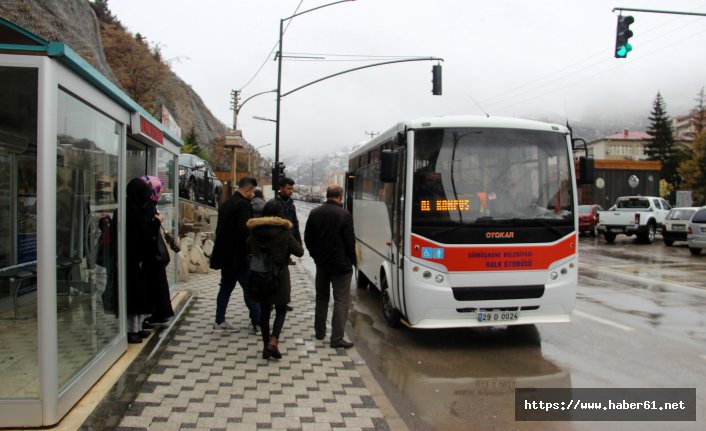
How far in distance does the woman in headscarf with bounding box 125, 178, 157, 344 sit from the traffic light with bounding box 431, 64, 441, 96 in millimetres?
13291

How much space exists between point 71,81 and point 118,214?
173 centimetres

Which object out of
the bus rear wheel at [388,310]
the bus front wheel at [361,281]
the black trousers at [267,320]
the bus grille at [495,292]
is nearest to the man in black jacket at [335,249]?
the black trousers at [267,320]

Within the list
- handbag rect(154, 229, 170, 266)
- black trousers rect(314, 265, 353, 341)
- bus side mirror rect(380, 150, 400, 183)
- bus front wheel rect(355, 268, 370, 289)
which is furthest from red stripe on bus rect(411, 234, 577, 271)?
bus front wheel rect(355, 268, 370, 289)

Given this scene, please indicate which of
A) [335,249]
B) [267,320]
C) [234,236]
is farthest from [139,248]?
[335,249]

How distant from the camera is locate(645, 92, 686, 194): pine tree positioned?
266ft

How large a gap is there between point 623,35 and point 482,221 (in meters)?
9.70

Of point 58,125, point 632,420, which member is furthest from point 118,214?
point 632,420

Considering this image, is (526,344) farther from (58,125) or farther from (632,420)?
(58,125)

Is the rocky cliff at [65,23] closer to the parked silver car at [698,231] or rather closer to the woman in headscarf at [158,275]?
the woman in headscarf at [158,275]

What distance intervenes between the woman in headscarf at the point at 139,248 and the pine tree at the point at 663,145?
87779 mm

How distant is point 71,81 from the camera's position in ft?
13.0

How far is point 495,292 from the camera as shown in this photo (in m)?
6.63

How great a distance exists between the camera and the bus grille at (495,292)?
6586 mm

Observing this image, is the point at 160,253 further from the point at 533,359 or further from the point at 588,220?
the point at 588,220
